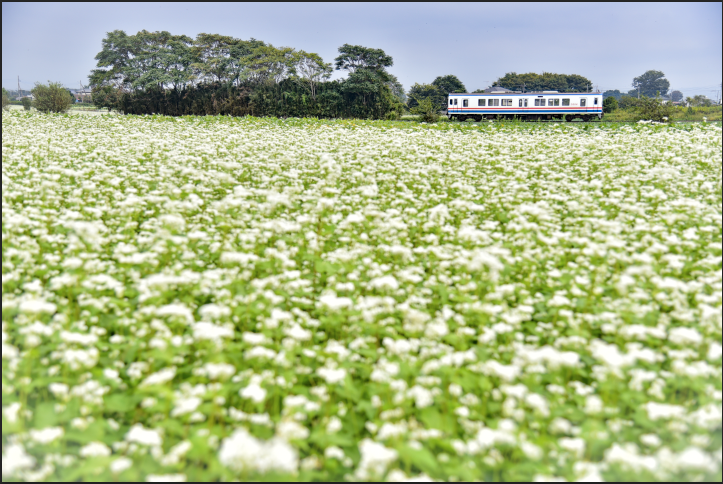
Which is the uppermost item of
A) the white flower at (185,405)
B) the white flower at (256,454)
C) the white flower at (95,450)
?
the white flower at (256,454)

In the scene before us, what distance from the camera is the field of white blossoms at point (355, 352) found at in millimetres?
2719

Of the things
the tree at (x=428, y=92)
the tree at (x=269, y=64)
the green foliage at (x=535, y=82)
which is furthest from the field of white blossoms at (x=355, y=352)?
the green foliage at (x=535, y=82)

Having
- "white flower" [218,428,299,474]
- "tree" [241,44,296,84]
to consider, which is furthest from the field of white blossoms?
"tree" [241,44,296,84]

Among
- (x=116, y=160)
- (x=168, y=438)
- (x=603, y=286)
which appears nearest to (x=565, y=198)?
(x=603, y=286)

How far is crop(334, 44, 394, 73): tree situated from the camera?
188 feet

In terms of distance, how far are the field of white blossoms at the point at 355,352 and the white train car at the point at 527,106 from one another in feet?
111

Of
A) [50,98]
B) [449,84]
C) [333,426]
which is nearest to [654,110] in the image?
[333,426]

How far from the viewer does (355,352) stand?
3877 millimetres

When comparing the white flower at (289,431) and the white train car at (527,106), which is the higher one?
the white train car at (527,106)

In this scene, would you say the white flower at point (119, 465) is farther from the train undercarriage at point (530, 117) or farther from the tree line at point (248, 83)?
the tree line at point (248, 83)

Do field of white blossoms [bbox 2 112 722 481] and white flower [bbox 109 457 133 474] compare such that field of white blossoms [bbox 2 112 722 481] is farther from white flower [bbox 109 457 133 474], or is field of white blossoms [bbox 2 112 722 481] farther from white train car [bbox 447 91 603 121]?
white train car [bbox 447 91 603 121]

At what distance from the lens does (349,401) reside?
3.35 meters

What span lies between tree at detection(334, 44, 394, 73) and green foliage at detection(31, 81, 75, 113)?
3259 centimetres

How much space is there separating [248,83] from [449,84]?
205 ft
